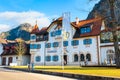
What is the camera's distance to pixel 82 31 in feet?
167

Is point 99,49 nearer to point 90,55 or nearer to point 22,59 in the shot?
Answer: point 90,55

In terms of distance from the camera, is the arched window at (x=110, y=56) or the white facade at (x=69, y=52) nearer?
the arched window at (x=110, y=56)

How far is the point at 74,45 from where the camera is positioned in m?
51.9

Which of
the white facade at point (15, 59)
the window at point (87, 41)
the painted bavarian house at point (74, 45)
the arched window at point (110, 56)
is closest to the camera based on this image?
the arched window at point (110, 56)

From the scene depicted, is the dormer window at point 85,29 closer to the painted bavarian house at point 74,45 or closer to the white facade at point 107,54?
the painted bavarian house at point 74,45

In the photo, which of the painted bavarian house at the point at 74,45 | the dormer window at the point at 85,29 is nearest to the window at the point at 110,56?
the painted bavarian house at the point at 74,45

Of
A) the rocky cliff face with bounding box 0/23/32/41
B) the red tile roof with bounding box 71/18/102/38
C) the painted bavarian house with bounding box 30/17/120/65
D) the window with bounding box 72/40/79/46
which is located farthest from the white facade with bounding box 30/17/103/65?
the rocky cliff face with bounding box 0/23/32/41

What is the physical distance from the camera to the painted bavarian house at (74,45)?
46.3 m

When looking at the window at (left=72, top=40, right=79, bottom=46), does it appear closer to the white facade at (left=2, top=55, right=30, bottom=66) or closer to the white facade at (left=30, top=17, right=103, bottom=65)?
the white facade at (left=30, top=17, right=103, bottom=65)

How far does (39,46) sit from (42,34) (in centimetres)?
317

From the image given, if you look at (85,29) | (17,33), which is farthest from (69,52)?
(17,33)

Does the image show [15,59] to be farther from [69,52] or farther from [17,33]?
[17,33]

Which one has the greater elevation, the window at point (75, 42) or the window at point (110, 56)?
the window at point (75, 42)

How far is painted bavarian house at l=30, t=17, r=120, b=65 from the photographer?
4631cm
